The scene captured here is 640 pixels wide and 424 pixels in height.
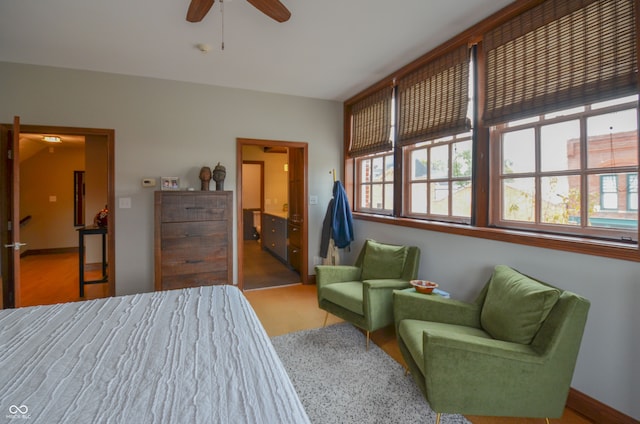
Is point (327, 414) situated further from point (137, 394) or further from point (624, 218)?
point (624, 218)

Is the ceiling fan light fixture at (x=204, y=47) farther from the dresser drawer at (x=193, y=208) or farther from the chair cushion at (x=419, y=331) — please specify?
the chair cushion at (x=419, y=331)

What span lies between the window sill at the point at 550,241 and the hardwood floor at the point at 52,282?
424 centimetres

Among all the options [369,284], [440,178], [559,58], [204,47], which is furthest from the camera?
[440,178]

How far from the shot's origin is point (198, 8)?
1.87 metres

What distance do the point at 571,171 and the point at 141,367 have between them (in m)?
2.68

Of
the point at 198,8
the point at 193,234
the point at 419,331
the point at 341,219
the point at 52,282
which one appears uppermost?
the point at 198,8

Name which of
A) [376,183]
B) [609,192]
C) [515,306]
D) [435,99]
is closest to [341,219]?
[376,183]

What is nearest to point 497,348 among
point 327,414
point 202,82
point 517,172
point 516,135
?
point 327,414

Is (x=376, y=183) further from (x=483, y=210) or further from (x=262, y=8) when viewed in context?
(x=262, y=8)

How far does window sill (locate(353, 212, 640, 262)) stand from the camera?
1.66 m

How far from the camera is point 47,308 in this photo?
1743 millimetres

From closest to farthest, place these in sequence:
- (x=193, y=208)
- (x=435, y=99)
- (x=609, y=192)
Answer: (x=609, y=192), (x=435, y=99), (x=193, y=208)

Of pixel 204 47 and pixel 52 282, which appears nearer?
pixel 204 47

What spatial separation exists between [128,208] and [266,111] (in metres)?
2.14
